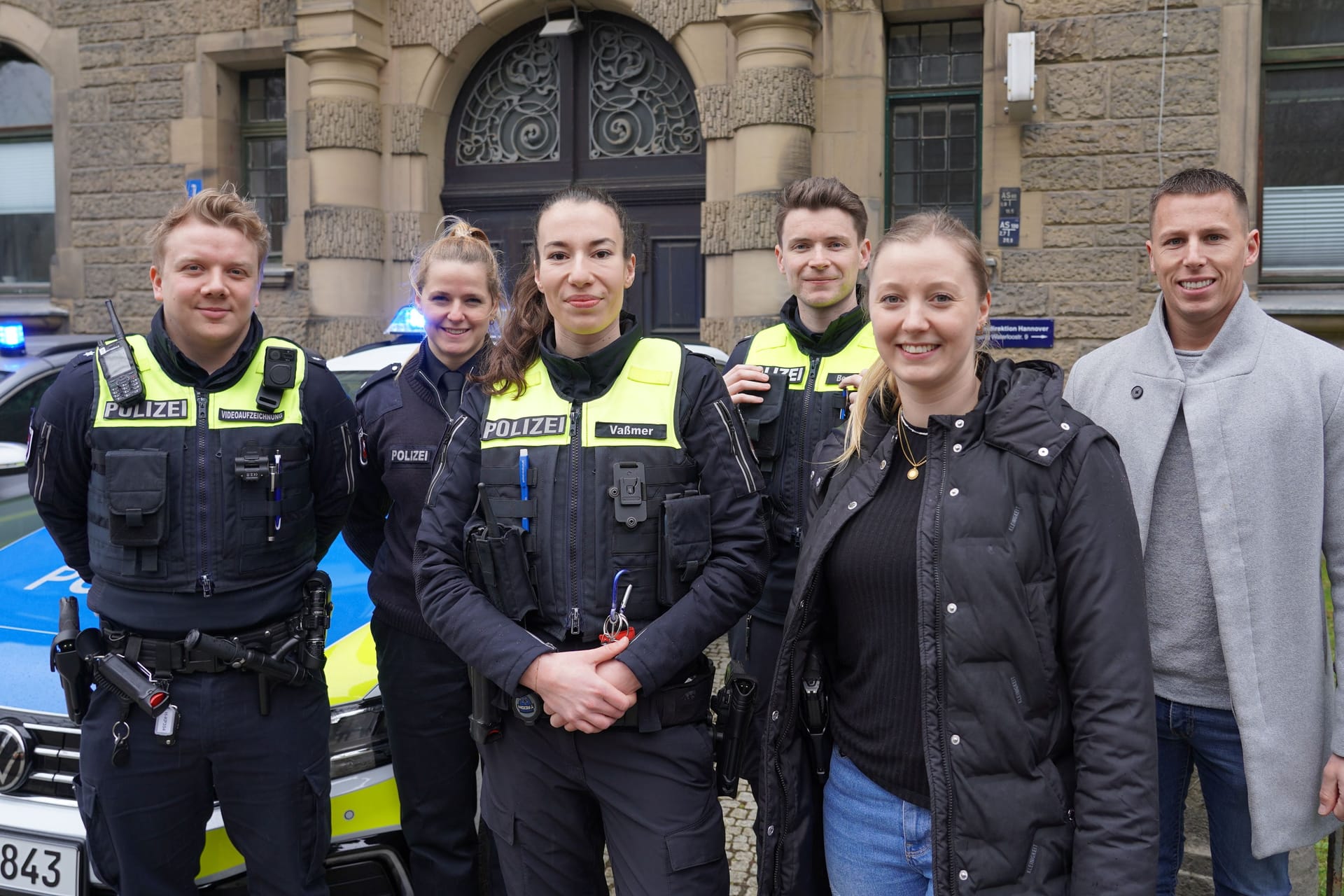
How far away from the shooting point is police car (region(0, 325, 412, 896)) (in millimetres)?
2701

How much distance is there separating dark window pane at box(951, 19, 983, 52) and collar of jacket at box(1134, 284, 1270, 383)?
291 inches

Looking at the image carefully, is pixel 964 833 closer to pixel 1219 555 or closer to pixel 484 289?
pixel 1219 555

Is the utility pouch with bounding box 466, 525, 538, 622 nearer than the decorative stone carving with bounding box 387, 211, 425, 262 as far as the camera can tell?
Yes

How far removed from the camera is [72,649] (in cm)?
255

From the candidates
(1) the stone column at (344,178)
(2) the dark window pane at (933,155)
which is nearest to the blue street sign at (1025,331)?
(2) the dark window pane at (933,155)

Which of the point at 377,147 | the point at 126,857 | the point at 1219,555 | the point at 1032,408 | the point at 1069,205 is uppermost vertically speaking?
the point at 377,147

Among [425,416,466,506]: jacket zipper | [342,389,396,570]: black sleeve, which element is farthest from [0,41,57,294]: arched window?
[425,416,466,506]: jacket zipper

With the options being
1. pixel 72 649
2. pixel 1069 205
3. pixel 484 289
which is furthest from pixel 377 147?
pixel 72 649

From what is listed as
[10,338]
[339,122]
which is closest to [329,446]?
[10,338]

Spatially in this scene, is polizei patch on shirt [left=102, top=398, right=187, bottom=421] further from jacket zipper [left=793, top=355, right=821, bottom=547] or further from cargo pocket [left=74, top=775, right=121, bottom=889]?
jacket zipper [left=793, top=355, right=821, bottom=547]

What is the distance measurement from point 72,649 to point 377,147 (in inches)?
336

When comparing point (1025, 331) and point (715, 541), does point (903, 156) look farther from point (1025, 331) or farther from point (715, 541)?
point (715, 541)

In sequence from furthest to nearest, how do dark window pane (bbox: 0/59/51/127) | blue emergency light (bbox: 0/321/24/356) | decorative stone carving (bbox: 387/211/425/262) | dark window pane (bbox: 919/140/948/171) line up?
dark window pane (bbox: 0/59/51/127), decorative stone carving (bbox: 387/211/425/262), dark window pane (bbox: 919/140/948/171), blue emergency light (bbox: 0/321/24/356)

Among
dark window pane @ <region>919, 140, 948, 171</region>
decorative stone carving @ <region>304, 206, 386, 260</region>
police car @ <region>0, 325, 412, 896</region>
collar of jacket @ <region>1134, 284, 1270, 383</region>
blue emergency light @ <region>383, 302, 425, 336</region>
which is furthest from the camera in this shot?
decorative stone carving @ <region>304, 206, 386, 260</region>
